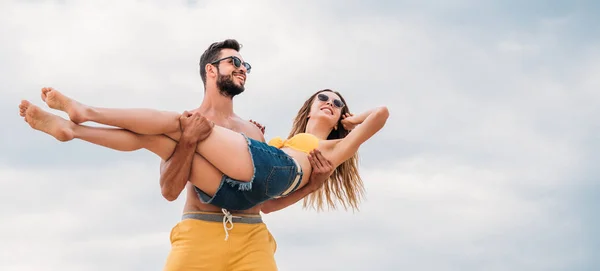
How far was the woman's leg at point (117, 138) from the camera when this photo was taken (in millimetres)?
6371

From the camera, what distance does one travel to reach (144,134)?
21.9ft

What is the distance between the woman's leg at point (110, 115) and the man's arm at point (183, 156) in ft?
0.79

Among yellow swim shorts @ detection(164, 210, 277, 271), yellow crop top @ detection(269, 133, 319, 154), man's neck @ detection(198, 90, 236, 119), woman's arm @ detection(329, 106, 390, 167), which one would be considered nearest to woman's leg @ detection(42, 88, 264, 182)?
yellow swim shorts @ detection(164, 210, 277, 271)

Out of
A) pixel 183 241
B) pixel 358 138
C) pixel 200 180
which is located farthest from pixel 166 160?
pixel 358 138

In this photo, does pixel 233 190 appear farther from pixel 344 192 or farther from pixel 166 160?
pixel 344 192

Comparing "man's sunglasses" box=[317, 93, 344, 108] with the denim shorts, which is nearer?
the denim shorts

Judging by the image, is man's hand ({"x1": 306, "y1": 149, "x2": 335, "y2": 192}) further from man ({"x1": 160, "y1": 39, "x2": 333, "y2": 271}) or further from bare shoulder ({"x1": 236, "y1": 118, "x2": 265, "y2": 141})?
bare shoulder ({"x1": 236, "y1": 118, "x2": 265, "y2": 141})

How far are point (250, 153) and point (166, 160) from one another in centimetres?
77

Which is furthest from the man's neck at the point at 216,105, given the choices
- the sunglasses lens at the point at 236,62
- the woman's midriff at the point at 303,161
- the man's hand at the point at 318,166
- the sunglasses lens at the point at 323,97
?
the sunglasses lens at the point at 323,97

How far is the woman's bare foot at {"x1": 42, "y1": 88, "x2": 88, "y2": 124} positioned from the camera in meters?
6.38

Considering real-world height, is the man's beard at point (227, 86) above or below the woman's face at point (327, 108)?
below

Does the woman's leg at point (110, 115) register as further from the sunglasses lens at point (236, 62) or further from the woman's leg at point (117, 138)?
the sunglasses lens at point (236, 62)

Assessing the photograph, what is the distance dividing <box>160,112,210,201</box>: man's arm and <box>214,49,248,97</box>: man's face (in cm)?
94

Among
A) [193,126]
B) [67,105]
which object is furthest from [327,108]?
[67,105]
